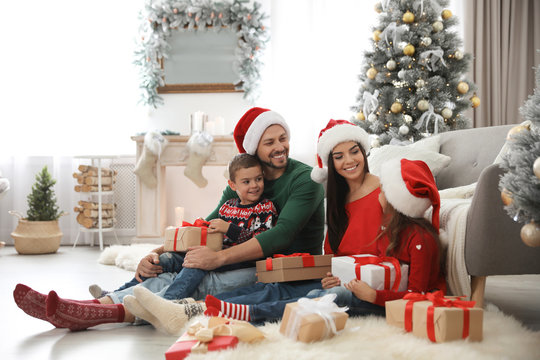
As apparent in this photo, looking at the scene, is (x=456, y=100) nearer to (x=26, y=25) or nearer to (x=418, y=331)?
(x=418, y=331)

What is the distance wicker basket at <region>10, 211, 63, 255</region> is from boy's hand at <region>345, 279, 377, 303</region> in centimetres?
309

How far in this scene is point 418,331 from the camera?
1.34 m

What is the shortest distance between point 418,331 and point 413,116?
8.13 ft

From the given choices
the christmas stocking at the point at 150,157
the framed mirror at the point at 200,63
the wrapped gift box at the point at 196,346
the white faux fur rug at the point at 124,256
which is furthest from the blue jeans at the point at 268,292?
the framed mirror at the point at 200,63

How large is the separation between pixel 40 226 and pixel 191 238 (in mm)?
2642

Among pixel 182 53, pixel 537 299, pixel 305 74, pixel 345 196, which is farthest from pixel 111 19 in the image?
pixel 537 299

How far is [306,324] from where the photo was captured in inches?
50.4

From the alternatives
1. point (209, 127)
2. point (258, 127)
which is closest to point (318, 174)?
point (258, 127)

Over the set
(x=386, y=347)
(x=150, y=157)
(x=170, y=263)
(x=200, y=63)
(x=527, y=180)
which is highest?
(x=200, y=63)

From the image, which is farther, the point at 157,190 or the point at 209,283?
the point at 157,190

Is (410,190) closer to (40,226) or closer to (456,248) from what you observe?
(456,248)

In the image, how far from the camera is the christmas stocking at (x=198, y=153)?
400 centimetres

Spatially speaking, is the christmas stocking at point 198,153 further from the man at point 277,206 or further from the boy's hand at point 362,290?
the boy's hand at point 362,290

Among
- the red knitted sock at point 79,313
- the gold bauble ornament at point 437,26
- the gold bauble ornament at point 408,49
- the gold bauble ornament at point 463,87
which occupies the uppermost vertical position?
the gold bauble ornament at point 437,26
